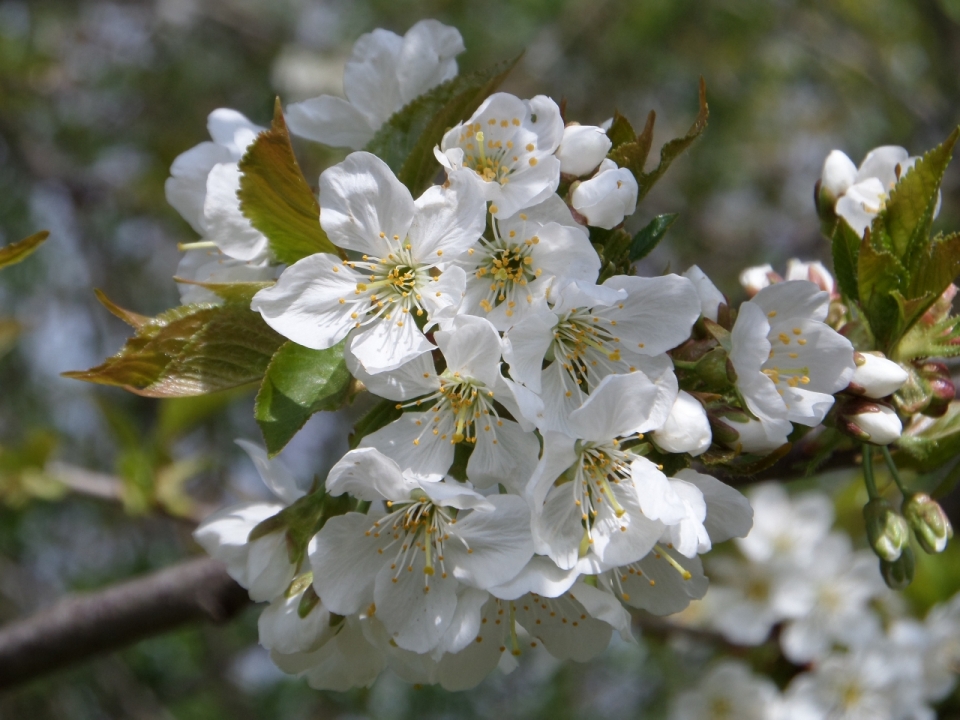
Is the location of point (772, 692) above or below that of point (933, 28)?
below

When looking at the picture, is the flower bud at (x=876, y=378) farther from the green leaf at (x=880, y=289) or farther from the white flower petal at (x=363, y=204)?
the white flower petal at (x=363, y=204)

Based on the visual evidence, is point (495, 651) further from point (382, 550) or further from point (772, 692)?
point (772, 692)

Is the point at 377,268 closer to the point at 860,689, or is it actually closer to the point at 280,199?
the point at 280,199

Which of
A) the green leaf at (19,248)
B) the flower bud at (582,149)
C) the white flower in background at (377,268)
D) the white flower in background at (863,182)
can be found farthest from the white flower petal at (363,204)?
the white flower in background at (863,182)

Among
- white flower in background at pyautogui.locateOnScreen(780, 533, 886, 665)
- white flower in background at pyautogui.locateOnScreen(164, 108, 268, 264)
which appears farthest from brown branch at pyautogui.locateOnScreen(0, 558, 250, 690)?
white flower in background at pyautogui.locateOnScreen(780, 533, 886, 665)

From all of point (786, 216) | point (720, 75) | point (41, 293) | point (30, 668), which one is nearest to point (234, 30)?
point (41, 293)

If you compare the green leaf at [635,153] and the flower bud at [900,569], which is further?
the flower bud at [900,569]

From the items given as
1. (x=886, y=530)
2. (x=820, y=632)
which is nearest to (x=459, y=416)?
(x=886, y=530)
